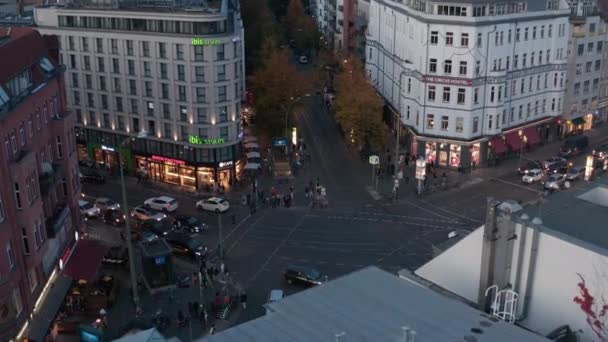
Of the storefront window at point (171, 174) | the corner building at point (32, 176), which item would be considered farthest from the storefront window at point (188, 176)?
the corner building at point (32, 176)

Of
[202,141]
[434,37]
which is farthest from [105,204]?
[434,37]

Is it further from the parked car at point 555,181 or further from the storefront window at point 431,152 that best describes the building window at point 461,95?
the parked car at point 555,181

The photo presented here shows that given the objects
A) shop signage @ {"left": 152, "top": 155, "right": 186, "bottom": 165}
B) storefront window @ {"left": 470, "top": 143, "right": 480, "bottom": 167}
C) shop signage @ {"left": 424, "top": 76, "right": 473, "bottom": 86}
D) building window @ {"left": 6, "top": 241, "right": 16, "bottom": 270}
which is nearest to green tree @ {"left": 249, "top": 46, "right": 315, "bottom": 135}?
shop signage @ {"left": 152, "top": 155, "right": 186, "bottom": 165}

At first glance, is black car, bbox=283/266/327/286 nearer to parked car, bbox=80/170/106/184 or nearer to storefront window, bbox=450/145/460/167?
parked car, bbox=80/170/106/184

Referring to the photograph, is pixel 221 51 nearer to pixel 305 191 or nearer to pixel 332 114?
pixel 305 191

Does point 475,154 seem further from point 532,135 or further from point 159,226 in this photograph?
point 159,226

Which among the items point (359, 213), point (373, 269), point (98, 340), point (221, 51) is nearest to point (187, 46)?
point (221, 51)

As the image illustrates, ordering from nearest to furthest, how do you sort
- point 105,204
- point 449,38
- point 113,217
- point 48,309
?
point 48,309 → point 113,217 → point 105,204 → point 449,38
